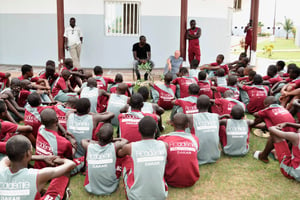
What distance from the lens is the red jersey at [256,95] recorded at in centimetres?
636

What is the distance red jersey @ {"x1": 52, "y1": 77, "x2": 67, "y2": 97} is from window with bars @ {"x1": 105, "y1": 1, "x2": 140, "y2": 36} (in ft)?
18.2

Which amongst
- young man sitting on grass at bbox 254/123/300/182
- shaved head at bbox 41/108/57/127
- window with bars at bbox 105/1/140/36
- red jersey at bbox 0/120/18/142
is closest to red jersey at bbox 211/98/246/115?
young man sitting on grass at bbox 254/123/300/182

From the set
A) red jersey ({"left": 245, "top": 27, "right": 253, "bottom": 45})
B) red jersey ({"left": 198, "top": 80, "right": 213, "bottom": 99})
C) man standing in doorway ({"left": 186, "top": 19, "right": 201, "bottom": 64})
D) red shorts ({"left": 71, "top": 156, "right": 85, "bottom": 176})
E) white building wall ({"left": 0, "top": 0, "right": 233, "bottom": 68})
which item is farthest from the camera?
red jersey ({"left": 245, "top": 27, "right": 253, "bottom": 45})

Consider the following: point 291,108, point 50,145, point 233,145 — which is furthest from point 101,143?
point 291,108

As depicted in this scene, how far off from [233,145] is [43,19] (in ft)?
31.5

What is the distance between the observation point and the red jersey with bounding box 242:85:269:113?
6363 mm

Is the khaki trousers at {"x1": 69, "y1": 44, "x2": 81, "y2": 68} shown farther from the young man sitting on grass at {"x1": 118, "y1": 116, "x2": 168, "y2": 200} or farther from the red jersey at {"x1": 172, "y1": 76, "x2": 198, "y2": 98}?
the young man sitting on grass at {"x1": 118, "y1": 116, "x2": 168, "y2": 200}

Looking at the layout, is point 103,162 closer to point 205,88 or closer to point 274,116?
point 274,116

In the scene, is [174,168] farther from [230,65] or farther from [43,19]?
[43,19]

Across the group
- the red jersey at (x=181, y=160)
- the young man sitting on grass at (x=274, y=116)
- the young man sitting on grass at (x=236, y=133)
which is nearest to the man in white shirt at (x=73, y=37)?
the young man sitting on grass at (x=236, y=133)

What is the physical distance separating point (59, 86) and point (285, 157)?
180 inches

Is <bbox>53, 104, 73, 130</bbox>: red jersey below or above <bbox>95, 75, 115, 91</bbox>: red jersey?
below

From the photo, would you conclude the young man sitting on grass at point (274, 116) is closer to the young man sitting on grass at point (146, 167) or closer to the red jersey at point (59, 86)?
the young man sitting on grass at point (146, 167)

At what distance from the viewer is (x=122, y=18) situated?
38.4ft
